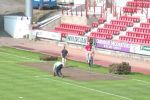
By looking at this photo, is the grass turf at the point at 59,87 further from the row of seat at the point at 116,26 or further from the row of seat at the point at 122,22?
Result: the row of seat at the point at 122,22

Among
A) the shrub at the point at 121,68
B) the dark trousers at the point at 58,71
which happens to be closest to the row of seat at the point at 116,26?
the shrub at the point at 121,68

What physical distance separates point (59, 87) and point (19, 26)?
32.0 meters

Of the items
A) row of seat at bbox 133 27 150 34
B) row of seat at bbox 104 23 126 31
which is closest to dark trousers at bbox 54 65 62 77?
row of seat at bbox 133 27 150 34

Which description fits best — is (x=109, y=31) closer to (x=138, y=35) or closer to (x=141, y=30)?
(x=141, y=30)

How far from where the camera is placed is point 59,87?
29.0m

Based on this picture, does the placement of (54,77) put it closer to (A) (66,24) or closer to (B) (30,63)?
(B) (30,63)

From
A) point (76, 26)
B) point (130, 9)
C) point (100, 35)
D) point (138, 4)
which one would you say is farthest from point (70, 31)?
point (138, 4)

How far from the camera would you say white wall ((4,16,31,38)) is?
59.5m

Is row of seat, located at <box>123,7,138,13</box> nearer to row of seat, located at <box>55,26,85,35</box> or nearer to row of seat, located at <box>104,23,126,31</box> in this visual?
row of seat, located at <box>104,23,126,31</box>

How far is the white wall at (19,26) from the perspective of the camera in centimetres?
5953

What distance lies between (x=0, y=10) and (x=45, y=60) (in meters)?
29.4

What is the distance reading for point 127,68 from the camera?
118 ft

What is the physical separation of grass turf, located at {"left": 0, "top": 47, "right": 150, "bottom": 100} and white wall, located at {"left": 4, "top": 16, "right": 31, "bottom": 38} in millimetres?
22886

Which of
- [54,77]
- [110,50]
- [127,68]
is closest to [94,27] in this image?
[110,50]
